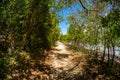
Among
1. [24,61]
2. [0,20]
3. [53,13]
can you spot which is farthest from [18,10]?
[53,13]

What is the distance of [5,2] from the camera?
11.9 meters

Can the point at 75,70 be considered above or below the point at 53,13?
below

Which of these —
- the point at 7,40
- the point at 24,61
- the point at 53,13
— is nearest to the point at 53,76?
the point at 24,61

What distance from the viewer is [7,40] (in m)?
18.1

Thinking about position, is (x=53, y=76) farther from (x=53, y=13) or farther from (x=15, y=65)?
(x=53, y=13)

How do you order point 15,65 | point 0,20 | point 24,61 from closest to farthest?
point 0,20
point 15,65
point 24,61

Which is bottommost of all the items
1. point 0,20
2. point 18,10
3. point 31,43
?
point 31,43

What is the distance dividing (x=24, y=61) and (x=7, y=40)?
8.05 feet

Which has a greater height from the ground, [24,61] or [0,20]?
[0,20]

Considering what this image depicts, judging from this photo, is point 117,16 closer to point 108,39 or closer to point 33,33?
point 108,39

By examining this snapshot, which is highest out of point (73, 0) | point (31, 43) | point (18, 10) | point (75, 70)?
point (73, 0)

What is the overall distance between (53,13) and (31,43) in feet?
18.8

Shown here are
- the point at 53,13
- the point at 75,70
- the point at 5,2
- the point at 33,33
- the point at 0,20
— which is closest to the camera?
the point at 5,2

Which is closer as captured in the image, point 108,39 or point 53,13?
point 108,39
